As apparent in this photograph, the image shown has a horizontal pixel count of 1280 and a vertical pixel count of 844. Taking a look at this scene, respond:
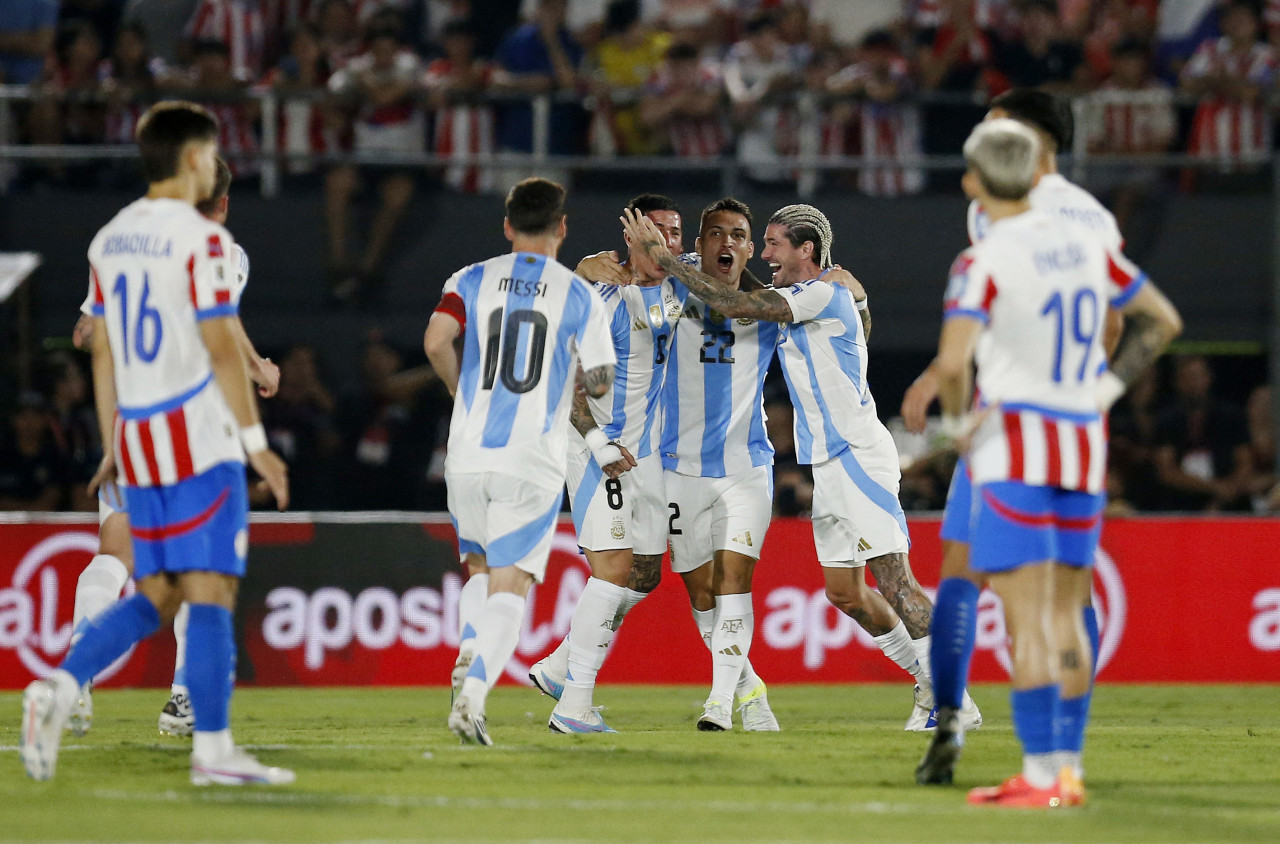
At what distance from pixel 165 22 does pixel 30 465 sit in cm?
474

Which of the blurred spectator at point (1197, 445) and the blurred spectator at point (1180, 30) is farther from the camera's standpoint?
the blurred spectator at point (1180, 30)

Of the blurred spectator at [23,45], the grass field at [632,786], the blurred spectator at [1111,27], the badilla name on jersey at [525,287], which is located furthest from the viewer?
the blurred spectator at [1111,27]

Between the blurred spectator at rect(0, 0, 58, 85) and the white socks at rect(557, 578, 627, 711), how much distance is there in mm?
9144

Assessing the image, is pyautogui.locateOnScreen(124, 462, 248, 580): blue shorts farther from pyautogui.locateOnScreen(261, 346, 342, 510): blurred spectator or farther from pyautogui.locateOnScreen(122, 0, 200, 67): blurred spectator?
pyautogui.locateOnScreen(122, 0, 200, 67): blurred spectator

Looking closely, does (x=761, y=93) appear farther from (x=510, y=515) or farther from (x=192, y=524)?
(x=192, y=524)

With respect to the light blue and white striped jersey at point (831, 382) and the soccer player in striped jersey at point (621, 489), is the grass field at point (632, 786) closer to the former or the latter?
the soccer player in striped jersey at point (621, 489)

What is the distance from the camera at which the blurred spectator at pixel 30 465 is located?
1297 cm

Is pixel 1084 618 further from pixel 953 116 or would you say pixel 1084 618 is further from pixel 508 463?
pixel 953 116

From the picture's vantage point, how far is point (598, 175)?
13922 mm

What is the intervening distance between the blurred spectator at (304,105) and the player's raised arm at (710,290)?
6.08m

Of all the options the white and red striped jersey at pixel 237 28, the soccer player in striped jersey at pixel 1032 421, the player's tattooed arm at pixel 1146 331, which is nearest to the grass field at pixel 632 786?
the soccer player in striped jersey at pixel 1032 421

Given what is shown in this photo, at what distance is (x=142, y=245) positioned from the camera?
19.1 ft

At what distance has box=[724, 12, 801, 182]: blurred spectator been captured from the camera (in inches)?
563

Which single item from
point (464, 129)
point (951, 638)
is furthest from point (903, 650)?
point (464, 129)
